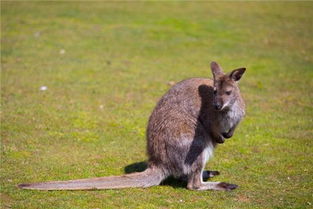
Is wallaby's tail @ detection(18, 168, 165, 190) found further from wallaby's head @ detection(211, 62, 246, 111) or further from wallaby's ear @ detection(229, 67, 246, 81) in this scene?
wallaby's ear @ detection(229, 67, 246, 81)

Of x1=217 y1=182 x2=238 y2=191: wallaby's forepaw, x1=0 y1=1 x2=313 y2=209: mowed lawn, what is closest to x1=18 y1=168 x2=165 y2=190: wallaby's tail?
x1=0 y1=1 x2=313 y2=209: mowed lawn

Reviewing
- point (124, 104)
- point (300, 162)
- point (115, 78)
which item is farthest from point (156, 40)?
point (300, 162)

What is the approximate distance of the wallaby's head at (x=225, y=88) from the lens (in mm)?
6805

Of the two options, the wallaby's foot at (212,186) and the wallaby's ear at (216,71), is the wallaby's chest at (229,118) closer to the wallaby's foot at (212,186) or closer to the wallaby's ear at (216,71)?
the wallaby's ear at (216,71)

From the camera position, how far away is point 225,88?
6.92 metres

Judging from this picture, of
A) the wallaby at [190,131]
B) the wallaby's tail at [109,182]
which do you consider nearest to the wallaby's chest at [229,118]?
the wallaby at [190,131]

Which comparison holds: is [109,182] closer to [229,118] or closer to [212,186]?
[212,186]

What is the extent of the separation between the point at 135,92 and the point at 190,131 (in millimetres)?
5492

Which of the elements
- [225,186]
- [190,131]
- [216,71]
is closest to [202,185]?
[225,186]

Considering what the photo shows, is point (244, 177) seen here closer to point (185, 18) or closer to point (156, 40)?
point (156, 40)

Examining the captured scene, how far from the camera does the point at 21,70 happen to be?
44.8 ft

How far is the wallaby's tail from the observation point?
6.52m

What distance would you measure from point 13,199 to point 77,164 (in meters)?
1.64

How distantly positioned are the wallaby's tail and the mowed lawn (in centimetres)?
11
